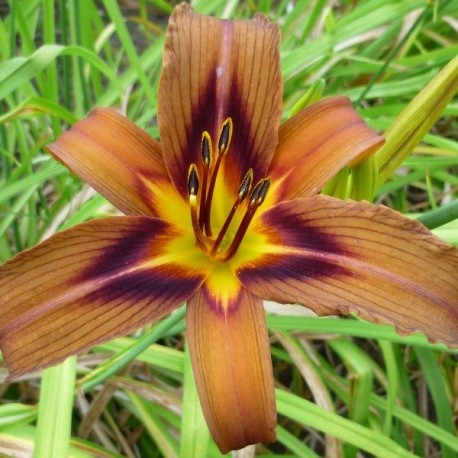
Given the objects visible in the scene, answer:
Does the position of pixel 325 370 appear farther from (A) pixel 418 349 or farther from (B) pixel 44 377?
(B) pixel 44 377

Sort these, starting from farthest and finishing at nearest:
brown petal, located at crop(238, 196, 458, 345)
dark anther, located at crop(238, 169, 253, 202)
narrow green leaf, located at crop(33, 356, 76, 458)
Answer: narrow green leaf, located at crop(33, 356, 76, 458), dark anther, located at crop(238, 169, 253, 202), brown petal, located at crop(238, 196, 458, 345)

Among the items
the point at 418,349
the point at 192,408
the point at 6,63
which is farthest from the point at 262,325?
the point at 418,349

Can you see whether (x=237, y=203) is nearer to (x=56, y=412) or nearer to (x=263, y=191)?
(x=263, y=191)

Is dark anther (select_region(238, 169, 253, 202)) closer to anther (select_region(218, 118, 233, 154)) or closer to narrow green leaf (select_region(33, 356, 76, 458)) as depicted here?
anther (select_region(218, 118, 233, 154))

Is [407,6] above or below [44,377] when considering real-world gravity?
above

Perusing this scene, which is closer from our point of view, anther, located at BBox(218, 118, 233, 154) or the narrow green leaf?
anther, located at BBox(218, 118, 233, 154)

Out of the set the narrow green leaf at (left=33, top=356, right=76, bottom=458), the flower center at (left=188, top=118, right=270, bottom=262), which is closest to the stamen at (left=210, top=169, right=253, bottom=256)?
the flower center at (left=188, top=118, right=270, bottom=262)

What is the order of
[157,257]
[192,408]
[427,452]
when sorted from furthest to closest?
[427,452], [192,408], [157,257]
